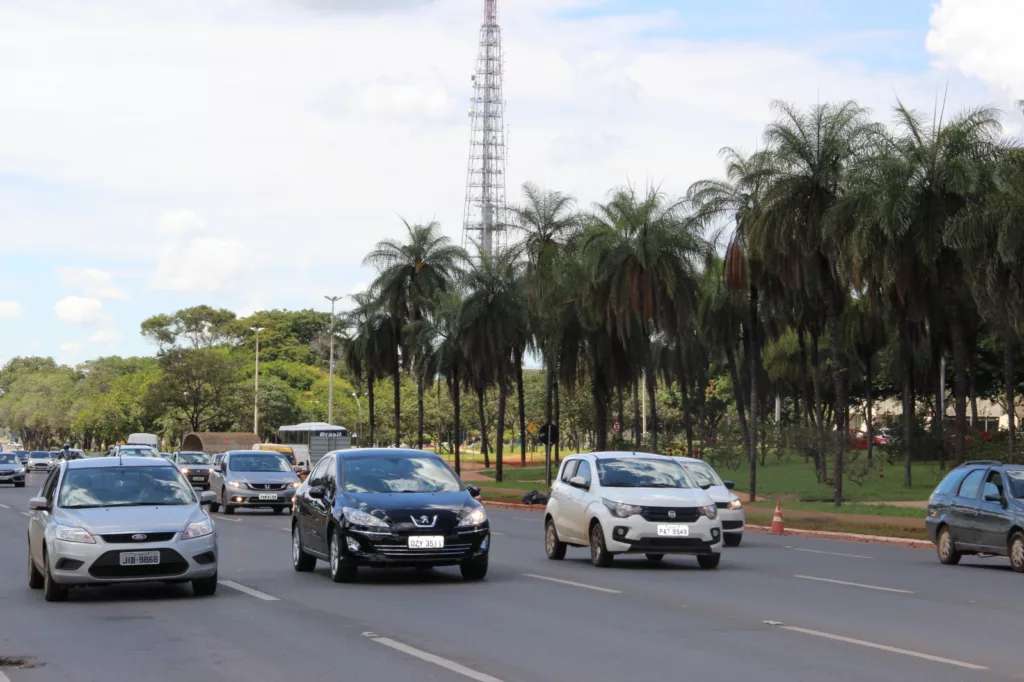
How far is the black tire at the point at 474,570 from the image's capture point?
58.7 ft

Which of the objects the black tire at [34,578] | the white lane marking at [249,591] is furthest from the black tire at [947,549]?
the black tire at [34,578]

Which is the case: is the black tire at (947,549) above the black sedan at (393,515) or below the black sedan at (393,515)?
below

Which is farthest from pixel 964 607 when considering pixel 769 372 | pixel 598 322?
pixel 769 372

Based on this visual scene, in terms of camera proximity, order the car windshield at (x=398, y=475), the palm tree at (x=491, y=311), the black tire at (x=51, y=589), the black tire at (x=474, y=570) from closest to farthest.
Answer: the black tire at (x=51, y=589), the black tire at (x=474, y=570), the car windshield at (x=398, y=475), the palm tree at (x=491, y=311)

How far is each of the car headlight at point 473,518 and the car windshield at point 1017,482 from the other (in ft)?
28.7

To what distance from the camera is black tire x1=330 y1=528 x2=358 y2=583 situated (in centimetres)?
1750

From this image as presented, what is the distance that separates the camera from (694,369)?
261 ft

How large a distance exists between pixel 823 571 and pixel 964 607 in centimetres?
508

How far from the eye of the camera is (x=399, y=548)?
17.2 m

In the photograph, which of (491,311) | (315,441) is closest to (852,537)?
(491,311)

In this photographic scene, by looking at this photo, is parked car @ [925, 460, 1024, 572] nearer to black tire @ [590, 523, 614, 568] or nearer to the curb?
the curb

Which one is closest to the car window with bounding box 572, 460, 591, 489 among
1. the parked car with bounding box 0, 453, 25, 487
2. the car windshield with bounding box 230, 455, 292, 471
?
the car windshield with bounding box 230, 455, 292, 471

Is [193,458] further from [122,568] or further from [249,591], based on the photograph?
[122,568]

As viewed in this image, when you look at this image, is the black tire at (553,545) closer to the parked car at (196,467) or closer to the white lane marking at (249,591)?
the white lane marking at (249,591)
